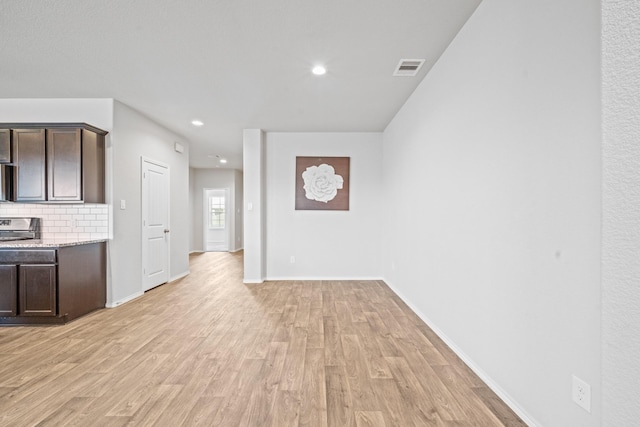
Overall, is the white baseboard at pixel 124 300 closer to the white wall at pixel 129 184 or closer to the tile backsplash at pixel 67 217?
the white wall at pixel 129 184

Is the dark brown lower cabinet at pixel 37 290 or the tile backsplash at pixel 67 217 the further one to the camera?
the tile backsplash at pixel 67 217

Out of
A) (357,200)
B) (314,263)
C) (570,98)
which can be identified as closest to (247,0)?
(570,98)

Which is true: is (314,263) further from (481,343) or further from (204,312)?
(481,343)

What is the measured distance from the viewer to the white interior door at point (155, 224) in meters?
4.60

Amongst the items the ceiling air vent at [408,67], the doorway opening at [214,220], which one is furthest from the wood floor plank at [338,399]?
the doorway opening at [214,220]

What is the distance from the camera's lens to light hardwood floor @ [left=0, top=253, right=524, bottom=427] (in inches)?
69.5

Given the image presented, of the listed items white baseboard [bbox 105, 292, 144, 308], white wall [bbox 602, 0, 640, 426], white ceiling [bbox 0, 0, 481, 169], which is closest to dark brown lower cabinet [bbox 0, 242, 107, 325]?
white baseboard [bbox 105, 292, 144, 308]

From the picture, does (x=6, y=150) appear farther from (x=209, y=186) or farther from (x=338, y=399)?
(x=209, y=186)

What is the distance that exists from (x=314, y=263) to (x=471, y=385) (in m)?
3.60

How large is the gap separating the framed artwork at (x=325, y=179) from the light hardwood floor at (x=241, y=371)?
2.20 metres

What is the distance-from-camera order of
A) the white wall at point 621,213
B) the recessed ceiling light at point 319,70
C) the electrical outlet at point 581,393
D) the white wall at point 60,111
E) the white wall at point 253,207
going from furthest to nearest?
the white wall at point 253,207 < the white wall at point 60,111 < the recessed ceiling light at point 319,70 < the electrical outlet at point 581,393 < the white wall at point 621,213

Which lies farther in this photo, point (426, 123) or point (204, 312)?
point (204, 312)

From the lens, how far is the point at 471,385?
2049 millimetres

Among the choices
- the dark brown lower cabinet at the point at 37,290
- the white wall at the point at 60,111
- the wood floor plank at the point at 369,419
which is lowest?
the wood floor plank at the point at 369,419
